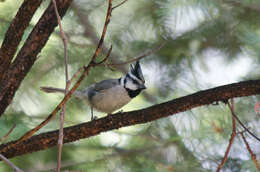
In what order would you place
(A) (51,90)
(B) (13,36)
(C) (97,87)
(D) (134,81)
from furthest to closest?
(C) (97,87)
(D) (134,81)
(A) (51,90)
(B) (13,36)

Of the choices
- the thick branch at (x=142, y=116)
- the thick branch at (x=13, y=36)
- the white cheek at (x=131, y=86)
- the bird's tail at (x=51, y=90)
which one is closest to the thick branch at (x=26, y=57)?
the thick branch at (x=13, y=36)

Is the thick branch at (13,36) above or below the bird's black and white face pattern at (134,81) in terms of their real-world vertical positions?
below

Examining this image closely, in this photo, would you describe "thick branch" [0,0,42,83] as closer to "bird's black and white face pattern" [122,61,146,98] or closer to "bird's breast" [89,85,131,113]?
"bird's black and white face pattern" [122,61,146,98]

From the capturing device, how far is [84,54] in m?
2.22

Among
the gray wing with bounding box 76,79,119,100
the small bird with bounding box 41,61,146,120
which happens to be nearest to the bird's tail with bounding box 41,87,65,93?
the small bird with bounding box 41,61,146,120

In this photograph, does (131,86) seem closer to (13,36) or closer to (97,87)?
(97,87)

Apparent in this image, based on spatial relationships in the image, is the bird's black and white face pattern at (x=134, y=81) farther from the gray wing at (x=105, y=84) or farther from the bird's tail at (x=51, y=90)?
the bird's tail at (x=51, y=90)

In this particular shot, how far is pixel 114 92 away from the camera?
7.84 ft

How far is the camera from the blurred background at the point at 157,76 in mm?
1941

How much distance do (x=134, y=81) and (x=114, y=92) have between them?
0.17m

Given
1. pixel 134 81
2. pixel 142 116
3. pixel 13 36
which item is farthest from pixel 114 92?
pixel 13 36

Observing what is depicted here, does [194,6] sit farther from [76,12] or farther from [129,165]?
[129,165]

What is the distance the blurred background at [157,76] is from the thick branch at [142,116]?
1.21 feet

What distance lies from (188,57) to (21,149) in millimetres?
1239
